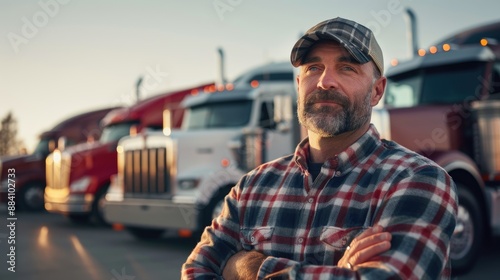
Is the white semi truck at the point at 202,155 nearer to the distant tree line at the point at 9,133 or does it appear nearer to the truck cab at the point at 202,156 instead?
the truck cab at the point at 202,156

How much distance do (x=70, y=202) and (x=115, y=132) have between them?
175cm

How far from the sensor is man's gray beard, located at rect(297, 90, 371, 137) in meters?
2.32

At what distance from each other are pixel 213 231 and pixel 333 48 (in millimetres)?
881

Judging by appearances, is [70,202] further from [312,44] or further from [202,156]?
[312,44]

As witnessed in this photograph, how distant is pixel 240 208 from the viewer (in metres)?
2.52

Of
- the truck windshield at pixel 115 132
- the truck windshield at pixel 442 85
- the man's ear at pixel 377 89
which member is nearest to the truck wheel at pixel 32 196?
the truck windshield at pixel 115 132

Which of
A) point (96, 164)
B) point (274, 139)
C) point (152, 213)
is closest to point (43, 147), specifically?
point (96, 164)

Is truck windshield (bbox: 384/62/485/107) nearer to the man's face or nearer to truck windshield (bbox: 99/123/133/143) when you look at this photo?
the man's face

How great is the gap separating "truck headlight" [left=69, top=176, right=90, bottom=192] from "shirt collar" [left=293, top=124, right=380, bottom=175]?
10.2 metres

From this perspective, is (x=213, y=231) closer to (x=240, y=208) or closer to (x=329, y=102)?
(x=240, y=208)

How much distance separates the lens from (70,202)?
40.3 feet

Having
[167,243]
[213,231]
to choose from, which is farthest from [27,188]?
[213,231]

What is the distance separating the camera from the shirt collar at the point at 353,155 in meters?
2.29

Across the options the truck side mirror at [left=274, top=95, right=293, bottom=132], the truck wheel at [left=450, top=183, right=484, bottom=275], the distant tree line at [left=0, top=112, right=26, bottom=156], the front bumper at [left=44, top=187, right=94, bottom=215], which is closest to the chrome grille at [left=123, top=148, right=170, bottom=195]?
the truck side mirror at [left=274, top=95, right=293, bottom=132]
